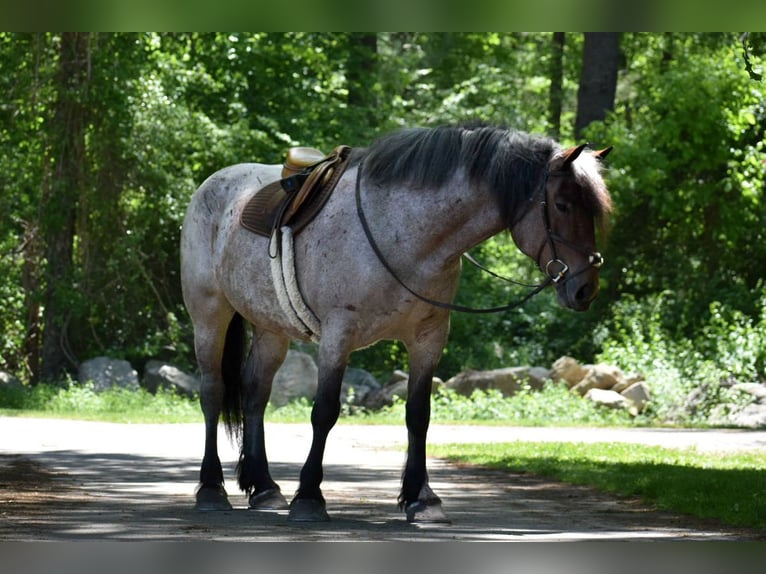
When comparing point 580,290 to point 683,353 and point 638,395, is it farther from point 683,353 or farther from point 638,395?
point 683,353

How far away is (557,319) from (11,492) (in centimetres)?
1567

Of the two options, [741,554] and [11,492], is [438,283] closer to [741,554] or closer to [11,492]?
[741,554]

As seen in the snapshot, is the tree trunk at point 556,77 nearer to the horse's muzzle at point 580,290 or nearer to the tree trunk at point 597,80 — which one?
the tree trunk at point 597,80

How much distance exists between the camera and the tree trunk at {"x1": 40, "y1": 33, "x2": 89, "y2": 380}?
2177cm

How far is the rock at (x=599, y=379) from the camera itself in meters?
20.0

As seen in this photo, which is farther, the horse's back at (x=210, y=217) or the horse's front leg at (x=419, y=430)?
the horse's back at (x=210, y=217)

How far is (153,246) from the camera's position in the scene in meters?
22.8

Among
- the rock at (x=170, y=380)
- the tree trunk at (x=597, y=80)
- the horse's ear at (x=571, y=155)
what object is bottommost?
the rock at (x=170, y=380)

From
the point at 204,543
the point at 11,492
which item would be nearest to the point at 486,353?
the point at 11,492

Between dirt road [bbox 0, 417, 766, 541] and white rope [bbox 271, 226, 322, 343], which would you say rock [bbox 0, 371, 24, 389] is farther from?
white rope [bbox 271, 226, 322, 343]

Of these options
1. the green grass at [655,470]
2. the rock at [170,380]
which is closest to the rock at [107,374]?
the rock at [170,380]

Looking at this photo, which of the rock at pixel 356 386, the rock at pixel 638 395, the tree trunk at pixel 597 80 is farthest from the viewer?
the tree trunk at pixel 597 80

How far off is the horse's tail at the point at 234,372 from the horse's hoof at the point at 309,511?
1.61 metres

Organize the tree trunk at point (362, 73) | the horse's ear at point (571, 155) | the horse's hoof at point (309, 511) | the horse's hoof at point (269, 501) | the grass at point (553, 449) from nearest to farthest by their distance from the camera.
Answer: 1. the horse's ear at point (571, 155)
2. the horse's hoof at point (309, 511)
3. the horse's hoof at point (269, 501)
4. the grass at point (553, 449)
5. the tree trunk at point (362, 73)
